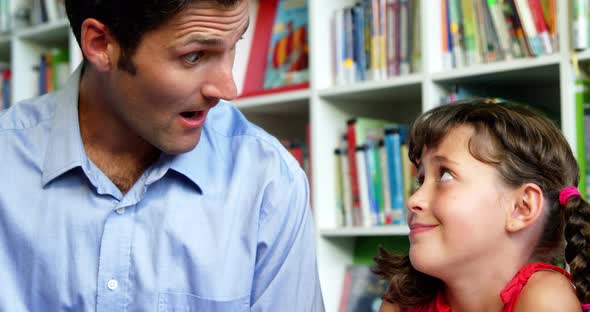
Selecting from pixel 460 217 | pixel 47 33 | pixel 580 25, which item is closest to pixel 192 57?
pixel 460 217

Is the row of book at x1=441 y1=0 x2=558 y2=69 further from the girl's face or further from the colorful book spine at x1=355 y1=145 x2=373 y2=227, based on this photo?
the girl's face

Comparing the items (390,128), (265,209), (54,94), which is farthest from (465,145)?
(390,128)

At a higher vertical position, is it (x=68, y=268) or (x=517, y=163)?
(x=517, y=163)

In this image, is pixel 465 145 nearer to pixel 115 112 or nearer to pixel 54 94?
pixel 115 112

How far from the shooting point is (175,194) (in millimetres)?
1468

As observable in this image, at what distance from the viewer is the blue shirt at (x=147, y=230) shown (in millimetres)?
1411

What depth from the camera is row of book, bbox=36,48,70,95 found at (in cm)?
344

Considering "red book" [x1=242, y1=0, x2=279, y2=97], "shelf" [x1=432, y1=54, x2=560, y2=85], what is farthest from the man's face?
"red book" [x1=242, y1=0, x2=279, y2=97]

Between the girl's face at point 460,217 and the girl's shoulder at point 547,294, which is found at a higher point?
the girl's face at point 460,217

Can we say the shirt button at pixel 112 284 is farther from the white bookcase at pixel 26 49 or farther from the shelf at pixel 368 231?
the white bookcase at pixel 26 49

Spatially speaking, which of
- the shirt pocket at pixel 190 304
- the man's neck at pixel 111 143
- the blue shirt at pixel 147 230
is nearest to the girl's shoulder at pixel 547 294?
the blue shirt at pixel 147 230

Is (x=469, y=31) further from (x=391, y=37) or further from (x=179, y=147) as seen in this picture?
(x=179, y=147)

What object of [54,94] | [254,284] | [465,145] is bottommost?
[254,284]

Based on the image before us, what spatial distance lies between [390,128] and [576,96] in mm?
630
